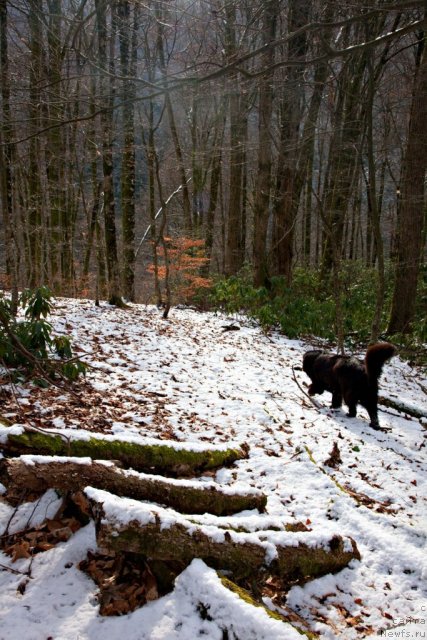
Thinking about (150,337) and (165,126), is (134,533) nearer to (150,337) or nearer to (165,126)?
(150,337)

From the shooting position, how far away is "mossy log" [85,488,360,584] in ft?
8.16

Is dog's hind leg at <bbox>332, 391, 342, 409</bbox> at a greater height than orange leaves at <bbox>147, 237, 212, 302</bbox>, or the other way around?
orange leaves at <bbox>147, 237, 212, 302</bbox>

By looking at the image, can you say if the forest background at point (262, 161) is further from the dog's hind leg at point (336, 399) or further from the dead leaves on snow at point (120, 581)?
the dead leaves on snow at point (120, 581)

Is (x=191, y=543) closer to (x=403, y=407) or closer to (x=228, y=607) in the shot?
(x=228, y=607)

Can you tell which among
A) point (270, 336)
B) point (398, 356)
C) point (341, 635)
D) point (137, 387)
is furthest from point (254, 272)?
point (341, 635)

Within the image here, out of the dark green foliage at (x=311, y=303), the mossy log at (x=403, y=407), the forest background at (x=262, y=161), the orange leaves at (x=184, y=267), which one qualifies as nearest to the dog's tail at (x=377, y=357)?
the mossy log at (x=403, y=407)

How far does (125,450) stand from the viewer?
3.53 m

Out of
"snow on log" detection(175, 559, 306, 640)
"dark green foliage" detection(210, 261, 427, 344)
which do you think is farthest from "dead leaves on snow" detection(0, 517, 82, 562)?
"dark green foliage" detection(210, 261, 427, 344)

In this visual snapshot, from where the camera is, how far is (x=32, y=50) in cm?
992

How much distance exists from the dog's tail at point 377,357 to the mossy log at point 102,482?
9.92 feet

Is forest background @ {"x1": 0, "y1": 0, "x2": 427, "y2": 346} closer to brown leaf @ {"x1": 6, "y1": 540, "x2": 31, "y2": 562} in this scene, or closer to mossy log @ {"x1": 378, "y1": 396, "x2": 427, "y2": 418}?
mossy log @ {"x1": 378, "y1": 396, "x2": 427, "y2": 418}

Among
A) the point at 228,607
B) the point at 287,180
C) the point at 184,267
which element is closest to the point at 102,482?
the point at 228,607

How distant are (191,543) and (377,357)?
3.67 metres

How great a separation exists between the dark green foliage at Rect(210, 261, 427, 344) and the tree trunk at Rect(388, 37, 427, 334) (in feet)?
1.92
